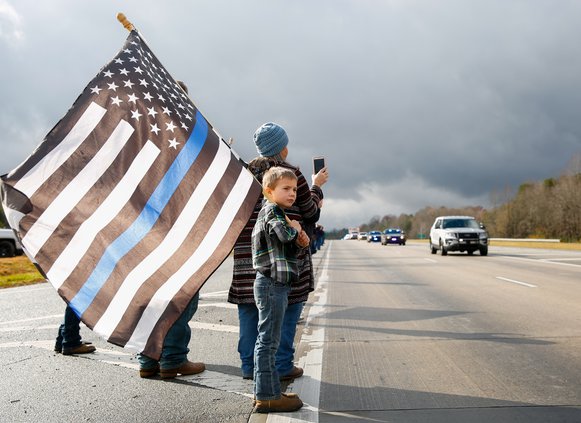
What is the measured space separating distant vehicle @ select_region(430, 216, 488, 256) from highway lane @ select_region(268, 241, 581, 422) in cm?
1521

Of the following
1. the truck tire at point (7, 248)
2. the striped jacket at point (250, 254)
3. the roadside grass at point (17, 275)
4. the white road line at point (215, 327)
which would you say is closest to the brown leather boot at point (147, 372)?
the striped jacket at point (250, 254)

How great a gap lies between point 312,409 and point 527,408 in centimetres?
152

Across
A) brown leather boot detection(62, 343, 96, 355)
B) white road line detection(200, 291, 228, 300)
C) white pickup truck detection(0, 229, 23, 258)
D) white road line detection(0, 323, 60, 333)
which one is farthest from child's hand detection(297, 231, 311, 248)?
white pickup truck detection(0, 229, 23, 258)

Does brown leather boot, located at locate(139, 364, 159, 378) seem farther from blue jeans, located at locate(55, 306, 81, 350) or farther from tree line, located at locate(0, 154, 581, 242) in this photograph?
tree line, located at locate(0, 154, 581, 242)

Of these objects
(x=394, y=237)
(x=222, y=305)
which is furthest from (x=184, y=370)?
(x=394, y=237)

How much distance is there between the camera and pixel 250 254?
458 cm

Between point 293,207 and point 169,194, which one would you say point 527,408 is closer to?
point 293,207

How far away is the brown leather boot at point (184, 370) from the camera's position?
16.3 feet

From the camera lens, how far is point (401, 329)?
24.0 feet

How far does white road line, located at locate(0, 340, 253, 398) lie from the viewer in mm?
4602

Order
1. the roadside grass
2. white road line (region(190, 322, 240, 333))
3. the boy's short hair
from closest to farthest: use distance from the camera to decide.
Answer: the boy's short hair → white road line (region(190, 322, 240, 333)) → the roadside grass

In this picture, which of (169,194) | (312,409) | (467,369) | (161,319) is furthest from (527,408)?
(169,194)

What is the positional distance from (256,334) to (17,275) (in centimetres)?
1635

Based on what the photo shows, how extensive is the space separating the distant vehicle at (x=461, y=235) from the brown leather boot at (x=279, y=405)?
23.6 metres
